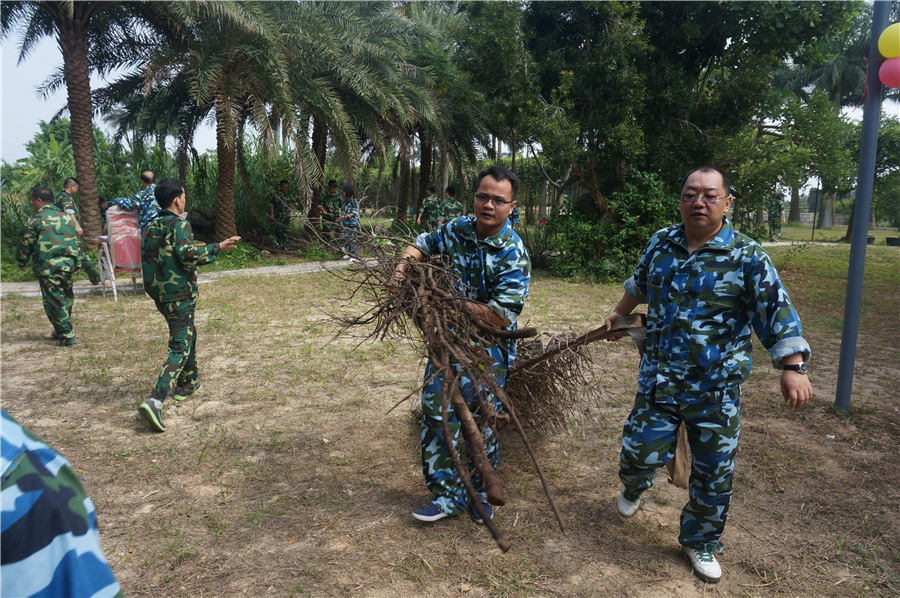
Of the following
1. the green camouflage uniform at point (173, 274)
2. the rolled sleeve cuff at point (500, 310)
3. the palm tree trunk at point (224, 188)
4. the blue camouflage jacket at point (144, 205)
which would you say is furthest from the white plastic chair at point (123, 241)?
the rolled sleeve cuff at point (500, 310)

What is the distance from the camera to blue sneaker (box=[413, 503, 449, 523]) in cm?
304

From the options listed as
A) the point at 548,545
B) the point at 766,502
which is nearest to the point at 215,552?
the point at 548,545

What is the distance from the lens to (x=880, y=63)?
4.50m

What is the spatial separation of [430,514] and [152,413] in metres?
2.37

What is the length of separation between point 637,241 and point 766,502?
8.44 meters

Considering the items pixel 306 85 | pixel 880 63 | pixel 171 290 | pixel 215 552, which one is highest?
pixel 306 85

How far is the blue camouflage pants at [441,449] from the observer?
9.49ft

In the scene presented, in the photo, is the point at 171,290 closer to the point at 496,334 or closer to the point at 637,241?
the point at 496,334

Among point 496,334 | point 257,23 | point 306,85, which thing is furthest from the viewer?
point 306,85

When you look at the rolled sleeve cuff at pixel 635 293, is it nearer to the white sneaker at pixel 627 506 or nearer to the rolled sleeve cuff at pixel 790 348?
the rolled sleeve cuff at pixel 790 348

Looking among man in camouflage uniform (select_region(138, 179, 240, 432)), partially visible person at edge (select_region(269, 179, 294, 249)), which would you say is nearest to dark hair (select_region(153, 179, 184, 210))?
man in camouflage uniform (select_region(138, 179, 240, 432))

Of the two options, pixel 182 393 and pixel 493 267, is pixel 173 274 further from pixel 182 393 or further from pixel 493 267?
pixel 493 267

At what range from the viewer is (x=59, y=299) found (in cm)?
645

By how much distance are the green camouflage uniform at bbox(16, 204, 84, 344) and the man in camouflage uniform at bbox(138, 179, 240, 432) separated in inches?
110
